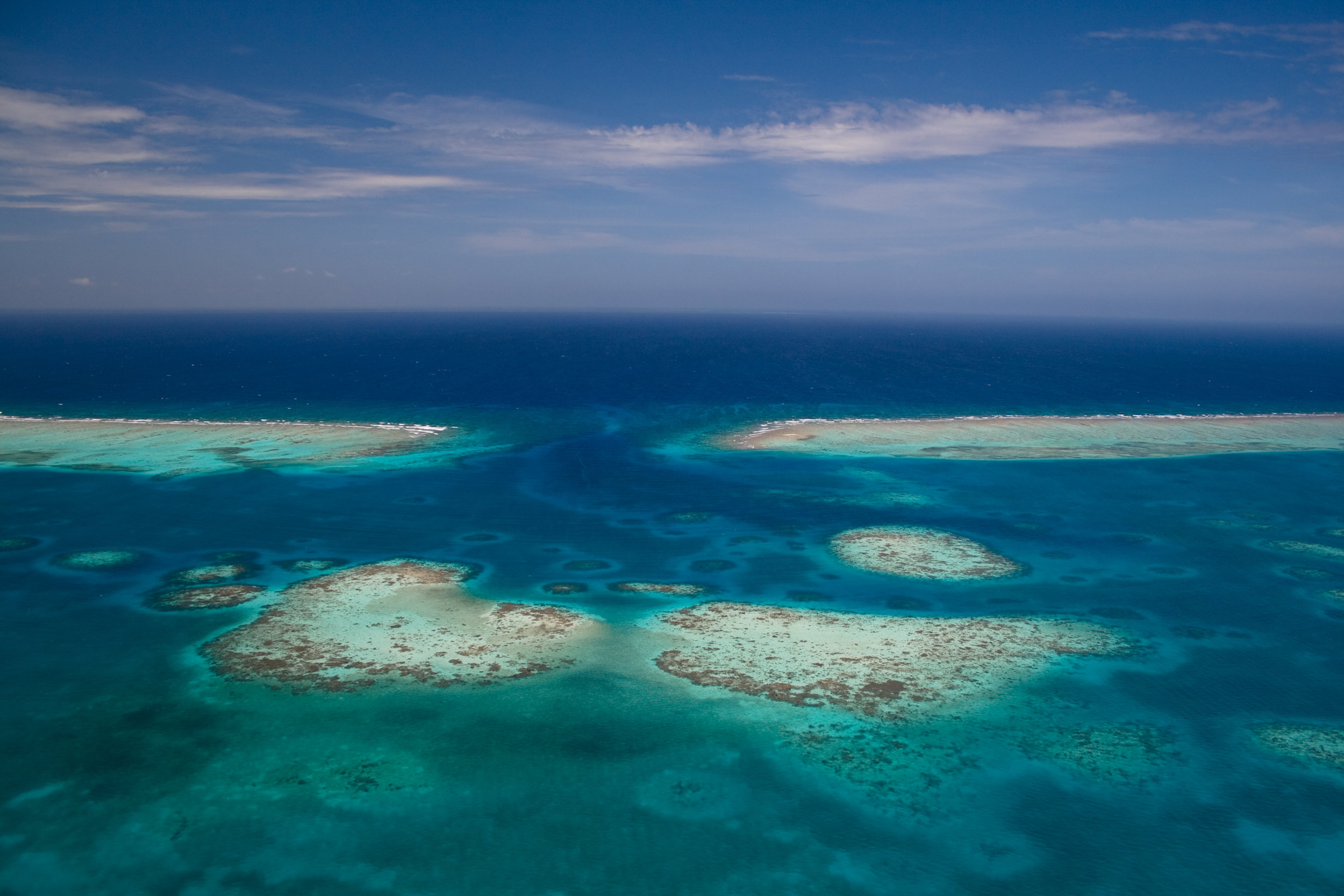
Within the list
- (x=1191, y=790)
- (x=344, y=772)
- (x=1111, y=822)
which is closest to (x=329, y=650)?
(x=344, y=772)

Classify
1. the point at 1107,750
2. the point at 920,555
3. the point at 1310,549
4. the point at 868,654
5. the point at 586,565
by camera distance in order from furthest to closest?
the point at 1310,549 → the point at 920,555 → the point at 586,565 → the point at 868,654 → the point at 1107,750

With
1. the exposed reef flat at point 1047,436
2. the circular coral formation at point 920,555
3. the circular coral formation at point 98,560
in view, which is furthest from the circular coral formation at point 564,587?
the exposed reef flat at point 1047,436

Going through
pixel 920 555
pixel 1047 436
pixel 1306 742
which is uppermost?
pixel 1047 436

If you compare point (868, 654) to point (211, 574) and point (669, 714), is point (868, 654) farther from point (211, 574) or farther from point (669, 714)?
point (211, 574)

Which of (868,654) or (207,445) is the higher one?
(207,445)

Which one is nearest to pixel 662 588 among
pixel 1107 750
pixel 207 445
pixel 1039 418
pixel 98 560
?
pixel 1107 750

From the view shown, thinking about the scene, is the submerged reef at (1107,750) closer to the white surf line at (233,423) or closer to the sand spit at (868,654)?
the sand spit at (868,654)

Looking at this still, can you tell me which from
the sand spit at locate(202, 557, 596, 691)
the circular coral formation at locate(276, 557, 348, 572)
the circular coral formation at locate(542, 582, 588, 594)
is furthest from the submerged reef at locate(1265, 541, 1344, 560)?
the circular coral formation at locate(276, 557, 348, 572)
